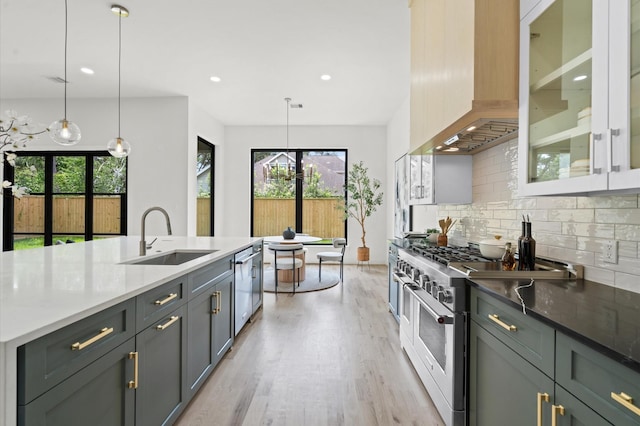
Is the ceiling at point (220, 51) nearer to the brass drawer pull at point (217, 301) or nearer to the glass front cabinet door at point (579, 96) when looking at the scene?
the glass front cabinet door at point (579, 96)

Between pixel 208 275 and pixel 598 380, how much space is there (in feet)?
6.60

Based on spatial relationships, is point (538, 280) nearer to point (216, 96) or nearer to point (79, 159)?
point (216, 96)

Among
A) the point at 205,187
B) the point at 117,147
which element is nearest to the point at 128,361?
the point at 117,147

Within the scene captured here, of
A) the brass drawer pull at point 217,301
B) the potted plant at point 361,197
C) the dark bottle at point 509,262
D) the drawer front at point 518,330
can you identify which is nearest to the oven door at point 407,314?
the dark bottle at point 509,262

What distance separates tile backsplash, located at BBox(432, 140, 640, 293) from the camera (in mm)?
1469

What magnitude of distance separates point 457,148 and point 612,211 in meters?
1.42

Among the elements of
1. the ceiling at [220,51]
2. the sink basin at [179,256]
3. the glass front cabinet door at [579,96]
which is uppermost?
the ceiling at [220,51]

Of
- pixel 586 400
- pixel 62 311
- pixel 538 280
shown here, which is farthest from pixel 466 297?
pixel 62 311

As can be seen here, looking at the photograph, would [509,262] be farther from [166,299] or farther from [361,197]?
[361,197]

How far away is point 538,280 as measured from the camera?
1.68 metres

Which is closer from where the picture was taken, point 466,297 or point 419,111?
point 466,297

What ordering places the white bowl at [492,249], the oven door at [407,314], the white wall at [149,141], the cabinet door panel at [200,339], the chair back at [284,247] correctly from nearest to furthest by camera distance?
the cabinet door panel at [200,339], the white bowl at [492,249], the oven door at [407,314], the chair back at [284,247], the white wall at [149,141]

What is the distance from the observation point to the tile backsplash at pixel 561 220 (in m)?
1.47

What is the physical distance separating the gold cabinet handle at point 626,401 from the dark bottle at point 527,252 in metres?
1.07
